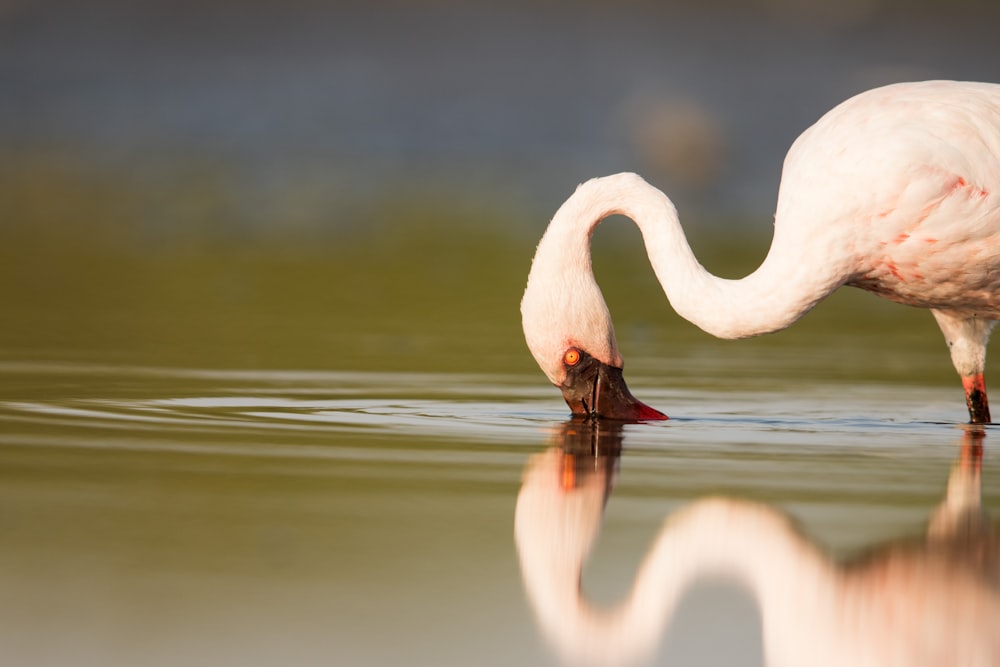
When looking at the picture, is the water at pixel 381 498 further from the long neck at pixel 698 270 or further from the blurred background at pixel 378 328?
the long neck at pixel 698 270

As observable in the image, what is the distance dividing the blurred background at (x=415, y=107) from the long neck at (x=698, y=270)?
9.51 m

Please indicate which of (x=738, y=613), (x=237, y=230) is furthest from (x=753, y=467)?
(x=237, y=230)

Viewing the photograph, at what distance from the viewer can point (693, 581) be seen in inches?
213

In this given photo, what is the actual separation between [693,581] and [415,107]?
931 inches

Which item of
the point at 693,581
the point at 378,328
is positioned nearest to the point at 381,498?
the point at 693,581

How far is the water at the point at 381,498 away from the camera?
4.83 metres

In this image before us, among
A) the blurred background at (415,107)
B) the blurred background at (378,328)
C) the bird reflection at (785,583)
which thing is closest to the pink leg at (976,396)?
the blurred background at (378,328)

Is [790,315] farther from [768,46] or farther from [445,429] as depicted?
[768,46]

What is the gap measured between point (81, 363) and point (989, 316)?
14.5ft

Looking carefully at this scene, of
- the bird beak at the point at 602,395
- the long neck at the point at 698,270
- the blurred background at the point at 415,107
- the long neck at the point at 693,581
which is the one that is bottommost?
the long neck at the point at 693,581

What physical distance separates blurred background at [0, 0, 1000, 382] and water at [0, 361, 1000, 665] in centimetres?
950

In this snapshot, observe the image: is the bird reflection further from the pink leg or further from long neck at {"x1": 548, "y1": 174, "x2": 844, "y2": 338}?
the pink leg

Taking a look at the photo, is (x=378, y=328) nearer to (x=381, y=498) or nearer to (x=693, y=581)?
(x=381, y=498)

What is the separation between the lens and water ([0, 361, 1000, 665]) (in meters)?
4.83
